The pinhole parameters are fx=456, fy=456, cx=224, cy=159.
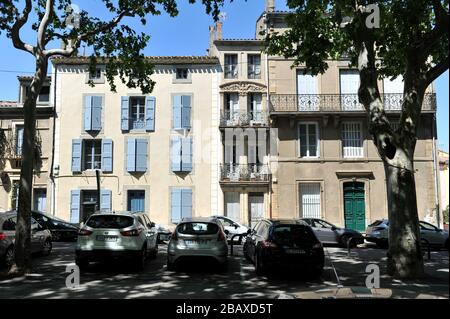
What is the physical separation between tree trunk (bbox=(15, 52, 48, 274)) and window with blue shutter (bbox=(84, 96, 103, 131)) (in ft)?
50.0

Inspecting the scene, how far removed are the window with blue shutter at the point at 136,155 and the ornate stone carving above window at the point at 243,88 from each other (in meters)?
5.77

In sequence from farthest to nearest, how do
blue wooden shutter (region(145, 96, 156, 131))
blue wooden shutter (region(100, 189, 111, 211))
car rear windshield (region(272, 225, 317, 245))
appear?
blue wooden shutter (region(145, 96, 156, 131)) < blue wooden shutter (region(100, 189, 111, 211)) < car rear windshield (region(272, 225, 317, 245))

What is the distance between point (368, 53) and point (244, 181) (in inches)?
620

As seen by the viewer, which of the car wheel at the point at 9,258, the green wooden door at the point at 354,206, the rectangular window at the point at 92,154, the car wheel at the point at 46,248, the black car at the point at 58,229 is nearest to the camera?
the car wheel at the point at 9,258

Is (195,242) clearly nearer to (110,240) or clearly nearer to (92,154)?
(110,240)

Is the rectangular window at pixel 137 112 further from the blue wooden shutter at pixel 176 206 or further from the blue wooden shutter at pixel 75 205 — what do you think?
the blue wooden shutter at pixel 75 205

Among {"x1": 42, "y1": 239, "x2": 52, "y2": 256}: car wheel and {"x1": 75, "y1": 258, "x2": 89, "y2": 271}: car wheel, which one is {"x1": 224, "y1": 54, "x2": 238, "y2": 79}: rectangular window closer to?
{"x1": 42, "y1": 239, "x2": 52, "y2": 256}: car wheel

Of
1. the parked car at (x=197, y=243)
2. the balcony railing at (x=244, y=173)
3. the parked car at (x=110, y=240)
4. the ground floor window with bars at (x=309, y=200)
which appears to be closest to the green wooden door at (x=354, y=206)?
the ground floor window with bars at (x=309, y=200)

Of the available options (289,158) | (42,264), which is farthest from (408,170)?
(289,158)

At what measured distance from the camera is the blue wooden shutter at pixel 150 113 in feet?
88.2

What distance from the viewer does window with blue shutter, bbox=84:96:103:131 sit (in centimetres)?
2683

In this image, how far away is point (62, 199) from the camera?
2647cm

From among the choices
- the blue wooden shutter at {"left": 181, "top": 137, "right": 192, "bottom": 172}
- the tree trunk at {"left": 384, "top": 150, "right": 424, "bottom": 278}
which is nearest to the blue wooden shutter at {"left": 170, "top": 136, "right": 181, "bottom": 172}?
the blue wooden shutter at {"left": 181, "top": 137, "right": 192, "bottom": 172}

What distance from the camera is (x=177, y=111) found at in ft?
88.2
